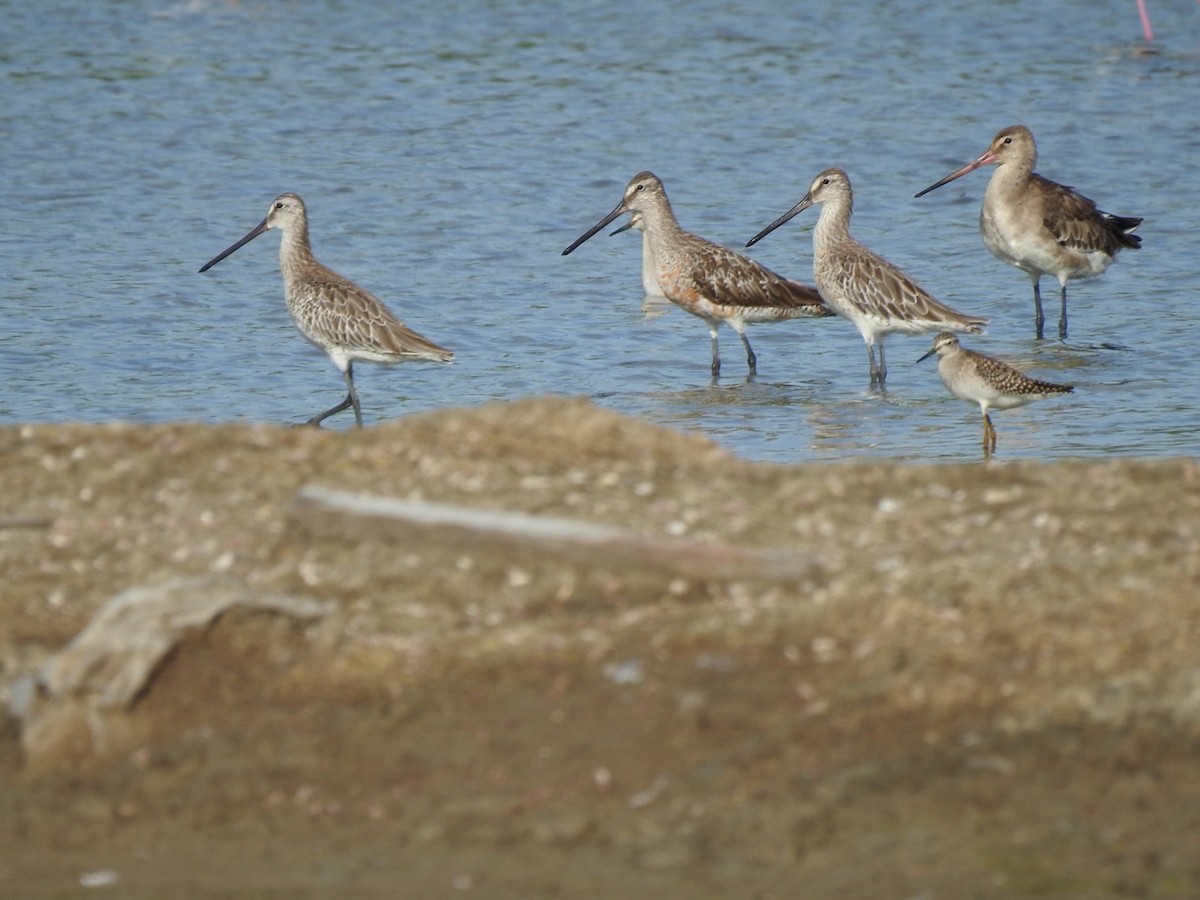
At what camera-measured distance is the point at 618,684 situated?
5730mm

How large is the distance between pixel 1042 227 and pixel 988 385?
181 inches

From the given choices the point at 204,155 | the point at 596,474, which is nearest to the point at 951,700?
the point at 596,474

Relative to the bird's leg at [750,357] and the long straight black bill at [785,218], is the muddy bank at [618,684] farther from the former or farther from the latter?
the long straight black bill at [785,218]

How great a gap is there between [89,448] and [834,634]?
113 inches

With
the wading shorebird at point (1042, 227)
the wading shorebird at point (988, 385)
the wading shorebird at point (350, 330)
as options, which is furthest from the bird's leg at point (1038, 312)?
the wading shorebird at point (350, 330)

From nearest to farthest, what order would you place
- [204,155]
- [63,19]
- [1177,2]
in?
1. [204,155]
2. [63,19]
3. [1177,2]

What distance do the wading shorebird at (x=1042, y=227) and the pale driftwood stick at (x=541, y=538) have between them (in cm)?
941

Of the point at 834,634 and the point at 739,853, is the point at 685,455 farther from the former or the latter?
the point at 739,853

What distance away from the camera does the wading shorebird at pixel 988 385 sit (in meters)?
11.2

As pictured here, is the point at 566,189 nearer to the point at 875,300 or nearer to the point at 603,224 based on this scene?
the point at 603,224

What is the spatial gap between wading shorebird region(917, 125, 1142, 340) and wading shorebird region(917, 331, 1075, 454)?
12.3 feet

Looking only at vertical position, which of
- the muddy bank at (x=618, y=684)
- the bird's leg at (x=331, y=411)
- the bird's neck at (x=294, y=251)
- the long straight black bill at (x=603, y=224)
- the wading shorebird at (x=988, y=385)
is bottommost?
the bird's leg at (x=331, y=411)

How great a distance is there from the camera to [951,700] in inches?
221

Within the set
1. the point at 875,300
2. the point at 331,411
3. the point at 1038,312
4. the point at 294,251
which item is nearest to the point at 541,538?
the point at 331,411
